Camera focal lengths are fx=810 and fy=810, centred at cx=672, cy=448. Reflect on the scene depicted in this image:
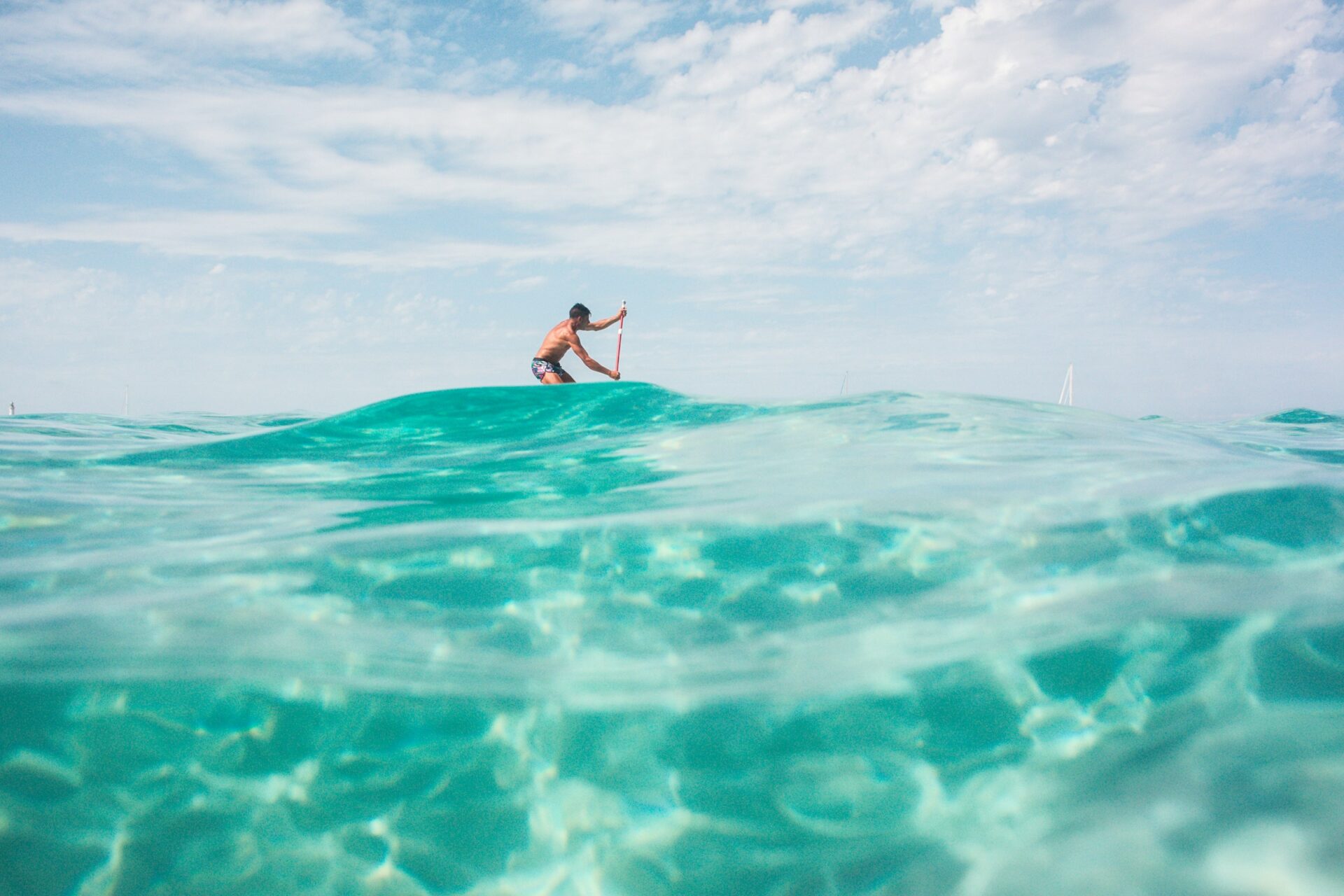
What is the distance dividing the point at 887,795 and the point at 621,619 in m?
1.28

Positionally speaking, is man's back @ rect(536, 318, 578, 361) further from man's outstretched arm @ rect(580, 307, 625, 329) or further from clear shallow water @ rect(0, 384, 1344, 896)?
clear shallow water @ rect(0, 384, 1344, 896)

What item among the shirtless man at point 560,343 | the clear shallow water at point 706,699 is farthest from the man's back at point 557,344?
the clear shallow water at point 706,699

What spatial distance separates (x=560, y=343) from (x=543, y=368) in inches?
20.0

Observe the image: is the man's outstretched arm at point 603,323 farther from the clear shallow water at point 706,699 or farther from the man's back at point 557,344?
the clear shallow water at point 706,699

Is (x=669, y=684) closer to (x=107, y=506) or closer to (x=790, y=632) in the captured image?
(x=790, y=632)

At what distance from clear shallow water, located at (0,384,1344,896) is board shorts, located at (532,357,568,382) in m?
8.89

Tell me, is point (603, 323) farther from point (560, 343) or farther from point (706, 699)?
point (706, 699)

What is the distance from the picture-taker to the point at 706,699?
2.86 m

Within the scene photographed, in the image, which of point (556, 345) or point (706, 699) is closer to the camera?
point (706, 699)

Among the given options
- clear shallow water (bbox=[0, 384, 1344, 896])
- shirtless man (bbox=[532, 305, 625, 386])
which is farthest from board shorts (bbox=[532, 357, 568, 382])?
clear shallow water (bbox=[0, 384, 1344, 896])

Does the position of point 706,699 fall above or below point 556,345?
below

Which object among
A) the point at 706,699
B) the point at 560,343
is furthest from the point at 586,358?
the point at 706,699

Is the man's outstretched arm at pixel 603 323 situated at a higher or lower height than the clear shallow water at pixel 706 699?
higher

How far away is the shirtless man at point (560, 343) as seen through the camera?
13.3 metres
